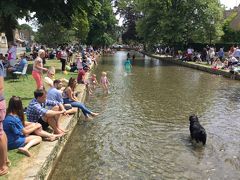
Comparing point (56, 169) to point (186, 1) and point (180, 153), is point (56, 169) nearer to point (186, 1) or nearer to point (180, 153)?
point (180, 153)

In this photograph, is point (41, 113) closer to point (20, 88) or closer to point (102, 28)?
point (20, 88)

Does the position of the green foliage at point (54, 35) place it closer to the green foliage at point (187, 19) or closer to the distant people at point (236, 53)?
the green foliage at point (187, 19)

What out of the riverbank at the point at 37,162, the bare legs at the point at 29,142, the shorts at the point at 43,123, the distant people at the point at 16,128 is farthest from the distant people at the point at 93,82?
the distant people at the point at 16,128

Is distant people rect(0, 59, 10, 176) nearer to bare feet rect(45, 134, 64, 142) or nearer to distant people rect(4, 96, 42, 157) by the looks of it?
distant people rect(4, 96, 42, 157)

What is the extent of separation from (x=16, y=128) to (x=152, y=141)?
3770 millimetres

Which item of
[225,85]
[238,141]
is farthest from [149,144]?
[225,85]

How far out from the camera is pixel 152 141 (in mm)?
9539

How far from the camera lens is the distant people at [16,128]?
22.7ft

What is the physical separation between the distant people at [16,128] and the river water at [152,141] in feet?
2.60

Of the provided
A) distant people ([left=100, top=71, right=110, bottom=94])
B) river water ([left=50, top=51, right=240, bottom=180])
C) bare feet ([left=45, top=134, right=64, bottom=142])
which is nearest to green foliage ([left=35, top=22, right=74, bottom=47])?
distant people ([left=100, top=71, right=110, bottom=94])

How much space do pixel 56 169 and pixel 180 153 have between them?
2.84 meters

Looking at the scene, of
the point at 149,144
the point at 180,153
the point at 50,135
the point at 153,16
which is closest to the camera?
the point at 50,135

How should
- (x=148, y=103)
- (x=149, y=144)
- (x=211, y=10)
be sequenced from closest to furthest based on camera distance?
(x=149, y=144) → (x=148, y=103) → (x=211, y=10)

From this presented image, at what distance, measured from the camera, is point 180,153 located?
8602mm
